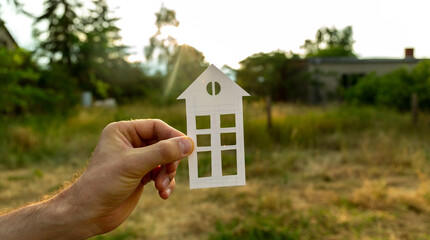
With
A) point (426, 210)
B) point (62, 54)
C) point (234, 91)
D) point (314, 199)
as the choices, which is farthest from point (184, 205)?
point (62, 54)

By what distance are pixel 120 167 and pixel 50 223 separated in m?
0.35

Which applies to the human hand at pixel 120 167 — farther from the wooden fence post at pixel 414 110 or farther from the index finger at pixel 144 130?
the wooden fence post at pixel 414 110

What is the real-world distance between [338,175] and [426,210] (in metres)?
1.54

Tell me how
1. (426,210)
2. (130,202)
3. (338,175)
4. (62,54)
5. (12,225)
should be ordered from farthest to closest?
(62,54), (338,175), (426,210), (130,202), (12,225)

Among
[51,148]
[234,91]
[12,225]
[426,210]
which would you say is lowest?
[426,210]

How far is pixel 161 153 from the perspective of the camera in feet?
3.43

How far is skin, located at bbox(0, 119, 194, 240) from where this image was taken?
109cm

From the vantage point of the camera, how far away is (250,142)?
22.4 ft

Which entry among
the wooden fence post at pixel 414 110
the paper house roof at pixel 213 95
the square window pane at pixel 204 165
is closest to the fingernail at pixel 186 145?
the paper house roof at pixel 213 95

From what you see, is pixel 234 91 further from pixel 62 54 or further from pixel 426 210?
pixel 62 54

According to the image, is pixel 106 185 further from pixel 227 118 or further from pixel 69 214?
pixel 227 118

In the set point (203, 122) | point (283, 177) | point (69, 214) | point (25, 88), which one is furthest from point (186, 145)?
point (25, 88)

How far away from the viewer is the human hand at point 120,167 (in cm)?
106

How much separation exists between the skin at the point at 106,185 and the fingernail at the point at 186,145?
2 cm
